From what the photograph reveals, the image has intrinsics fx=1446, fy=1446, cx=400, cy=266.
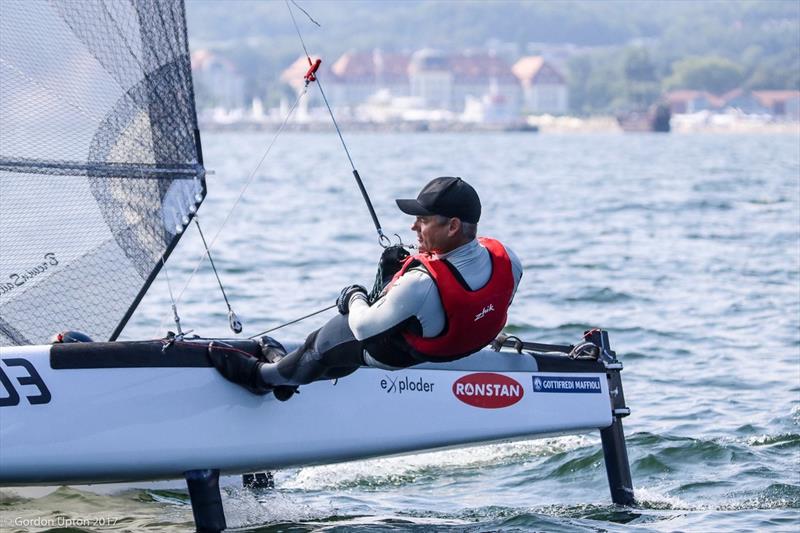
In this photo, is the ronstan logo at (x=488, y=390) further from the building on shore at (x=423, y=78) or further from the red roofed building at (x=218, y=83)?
the building on shore at (x=423, y=78)

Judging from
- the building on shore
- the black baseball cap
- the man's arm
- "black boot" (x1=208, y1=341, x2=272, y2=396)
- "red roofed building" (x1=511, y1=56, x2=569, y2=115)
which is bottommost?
"black boot" (x1=208, y1=341, x2=272, y2=396)

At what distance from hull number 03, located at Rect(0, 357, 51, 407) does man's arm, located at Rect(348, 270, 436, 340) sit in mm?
923

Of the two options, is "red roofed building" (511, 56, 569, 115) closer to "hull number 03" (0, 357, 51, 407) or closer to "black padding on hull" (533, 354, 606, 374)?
"black padding on hull" (533, 354, 606, 374)

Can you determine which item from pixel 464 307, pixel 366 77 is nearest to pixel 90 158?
pixel 464 307

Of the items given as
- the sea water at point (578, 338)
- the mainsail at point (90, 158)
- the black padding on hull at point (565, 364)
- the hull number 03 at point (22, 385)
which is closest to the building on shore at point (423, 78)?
the sea water at point (578, 338)

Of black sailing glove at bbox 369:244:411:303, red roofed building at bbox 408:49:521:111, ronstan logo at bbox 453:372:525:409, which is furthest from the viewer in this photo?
red roofed building at bbox 408:49:521:111

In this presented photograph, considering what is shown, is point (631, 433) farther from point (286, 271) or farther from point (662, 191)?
point (662, 191)

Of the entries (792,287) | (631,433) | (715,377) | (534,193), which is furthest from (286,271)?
(534,193)

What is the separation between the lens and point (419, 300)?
372 cm

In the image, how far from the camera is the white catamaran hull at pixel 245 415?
4.03 meters

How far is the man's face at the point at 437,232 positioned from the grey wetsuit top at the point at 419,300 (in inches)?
1.3

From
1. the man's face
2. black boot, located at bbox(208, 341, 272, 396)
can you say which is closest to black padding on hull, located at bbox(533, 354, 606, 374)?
black boot, located at bbox(208, 341, 272, 396)

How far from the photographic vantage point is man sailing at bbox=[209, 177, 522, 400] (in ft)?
12.2

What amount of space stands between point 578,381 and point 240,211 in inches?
551
